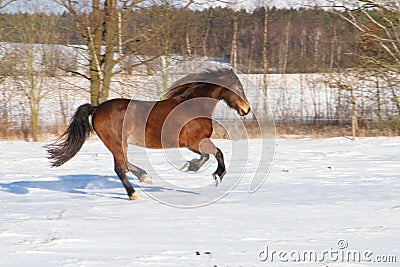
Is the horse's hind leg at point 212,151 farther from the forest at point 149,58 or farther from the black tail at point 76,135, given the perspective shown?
the forest at point 149,58

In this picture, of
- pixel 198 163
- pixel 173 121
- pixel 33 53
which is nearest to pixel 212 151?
pixel 198 163

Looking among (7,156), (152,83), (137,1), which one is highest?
(137,1)

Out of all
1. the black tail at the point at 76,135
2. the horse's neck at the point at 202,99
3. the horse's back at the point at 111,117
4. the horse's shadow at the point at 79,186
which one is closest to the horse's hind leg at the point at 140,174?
the horse's shadow at the point at 79,186

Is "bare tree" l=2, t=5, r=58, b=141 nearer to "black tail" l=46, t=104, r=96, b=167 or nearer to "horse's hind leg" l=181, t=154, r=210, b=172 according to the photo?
"black tail" l=46, t=104, r=96, b=167

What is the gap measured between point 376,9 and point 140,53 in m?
6.21

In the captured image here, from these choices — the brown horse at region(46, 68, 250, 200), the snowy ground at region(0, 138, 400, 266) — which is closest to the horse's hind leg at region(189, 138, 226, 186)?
the brown horse at region(46, 68, 250, 200)

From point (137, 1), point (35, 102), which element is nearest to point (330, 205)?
point (137, 1)

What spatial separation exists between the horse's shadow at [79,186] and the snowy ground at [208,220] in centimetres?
1

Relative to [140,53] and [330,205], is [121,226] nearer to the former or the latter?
[330,205]

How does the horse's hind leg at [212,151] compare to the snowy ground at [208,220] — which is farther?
the horse's hind leg at [212,151]

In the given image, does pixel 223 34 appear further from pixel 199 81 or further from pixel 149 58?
pixel 199 81

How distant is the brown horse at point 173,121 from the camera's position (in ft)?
23.8

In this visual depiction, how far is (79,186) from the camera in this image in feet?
27.6

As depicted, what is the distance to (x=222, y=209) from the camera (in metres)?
6.14
